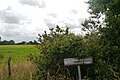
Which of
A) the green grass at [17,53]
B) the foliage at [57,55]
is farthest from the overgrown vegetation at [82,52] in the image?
the green grass at [17,53]

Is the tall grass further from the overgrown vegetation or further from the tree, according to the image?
the tree

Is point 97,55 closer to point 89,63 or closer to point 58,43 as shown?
point 89,63

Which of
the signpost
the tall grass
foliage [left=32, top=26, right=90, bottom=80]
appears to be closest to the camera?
the signpost

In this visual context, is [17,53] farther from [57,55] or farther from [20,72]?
[57,55]

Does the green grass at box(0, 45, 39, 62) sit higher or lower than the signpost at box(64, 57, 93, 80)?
lower

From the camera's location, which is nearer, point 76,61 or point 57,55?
point 76,61

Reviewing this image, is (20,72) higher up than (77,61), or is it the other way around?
(77,61)

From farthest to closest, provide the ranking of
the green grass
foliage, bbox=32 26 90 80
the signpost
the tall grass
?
the green grass, the tall grass, foliage, bbox=32 26 90 80, the signpost

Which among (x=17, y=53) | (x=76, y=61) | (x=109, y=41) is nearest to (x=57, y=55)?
(x=76, y=61)

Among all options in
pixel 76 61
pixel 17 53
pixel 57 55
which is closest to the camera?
pixel 76 61

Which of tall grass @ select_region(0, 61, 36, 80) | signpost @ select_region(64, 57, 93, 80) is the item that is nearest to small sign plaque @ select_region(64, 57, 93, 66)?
signpost @ select_region(64, 57, 93, 80)

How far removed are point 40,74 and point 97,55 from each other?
211 cm

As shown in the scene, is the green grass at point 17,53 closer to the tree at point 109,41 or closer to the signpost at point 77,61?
the tree at point 109,41

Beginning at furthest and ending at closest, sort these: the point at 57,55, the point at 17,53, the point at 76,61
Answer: the point at 17,53 < the point at 57,55 < the point at 76,61
